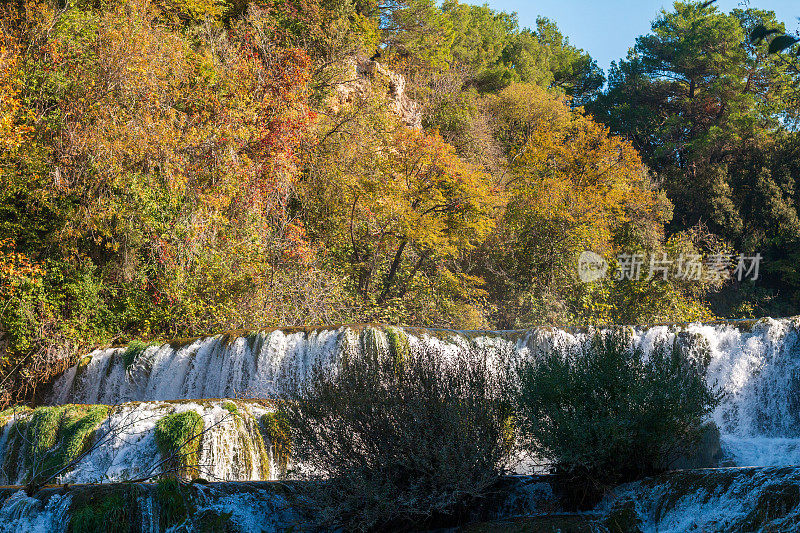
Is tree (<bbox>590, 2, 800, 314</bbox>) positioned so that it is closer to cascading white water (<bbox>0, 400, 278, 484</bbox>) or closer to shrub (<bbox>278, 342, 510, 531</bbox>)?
cascading white water (<bbox>0, 400, 278, 484</bbox>)

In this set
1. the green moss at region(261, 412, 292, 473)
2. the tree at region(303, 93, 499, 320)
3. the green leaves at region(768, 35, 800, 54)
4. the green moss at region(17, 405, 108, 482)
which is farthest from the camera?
the tree at region(303, 93, 499, 320)

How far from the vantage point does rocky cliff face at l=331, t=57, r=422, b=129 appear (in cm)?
1981

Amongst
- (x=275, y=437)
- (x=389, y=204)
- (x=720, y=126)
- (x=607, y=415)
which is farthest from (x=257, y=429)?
(x=720, y=126)

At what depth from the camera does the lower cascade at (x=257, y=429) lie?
4.59 m

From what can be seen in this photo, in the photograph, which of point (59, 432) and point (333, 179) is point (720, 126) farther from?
point (59, 432)

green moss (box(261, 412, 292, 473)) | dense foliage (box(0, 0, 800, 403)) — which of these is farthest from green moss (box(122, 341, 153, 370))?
green moss (box(261, 412, 292, 473))

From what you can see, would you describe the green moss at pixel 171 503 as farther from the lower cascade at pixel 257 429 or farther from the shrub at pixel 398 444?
the shrub at pixel 398 444

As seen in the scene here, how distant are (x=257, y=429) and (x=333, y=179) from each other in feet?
35.7

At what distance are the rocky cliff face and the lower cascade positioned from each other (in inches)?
393

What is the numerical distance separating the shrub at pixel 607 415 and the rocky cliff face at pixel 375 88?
14971 millimetres

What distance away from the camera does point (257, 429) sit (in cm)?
796

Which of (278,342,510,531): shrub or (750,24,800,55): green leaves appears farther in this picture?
(278,342,510,531): shrub

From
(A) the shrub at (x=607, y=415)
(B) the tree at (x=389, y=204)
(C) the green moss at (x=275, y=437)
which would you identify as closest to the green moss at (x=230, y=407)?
(C) the green moss at (x=275, y=437)

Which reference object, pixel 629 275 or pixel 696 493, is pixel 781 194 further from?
pixel 696 493
